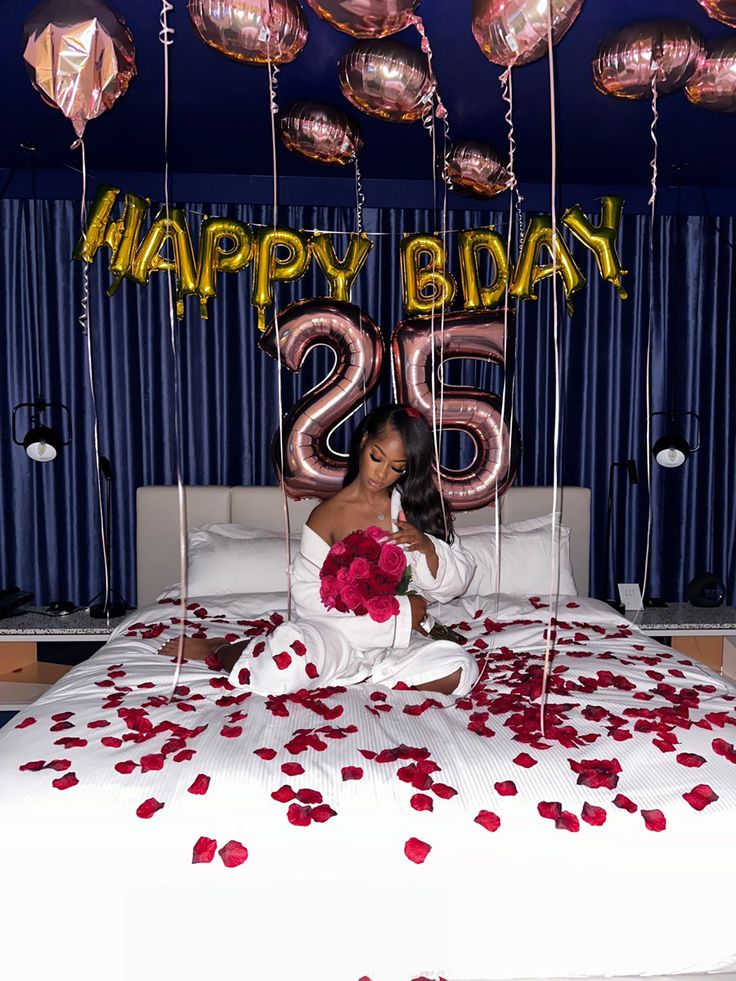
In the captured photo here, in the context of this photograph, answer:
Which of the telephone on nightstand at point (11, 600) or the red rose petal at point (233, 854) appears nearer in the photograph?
the red rose petal at point (233, 854)

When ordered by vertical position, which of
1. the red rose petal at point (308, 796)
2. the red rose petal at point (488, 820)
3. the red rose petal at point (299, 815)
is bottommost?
the red rose petal at point (488, 820)

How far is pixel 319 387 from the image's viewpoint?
3.91 m

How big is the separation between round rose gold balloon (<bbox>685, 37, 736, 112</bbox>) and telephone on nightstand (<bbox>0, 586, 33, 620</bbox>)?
3.43m

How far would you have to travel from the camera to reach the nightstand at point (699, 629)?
12.5ft

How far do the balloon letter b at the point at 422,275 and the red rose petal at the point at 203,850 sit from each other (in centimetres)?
263

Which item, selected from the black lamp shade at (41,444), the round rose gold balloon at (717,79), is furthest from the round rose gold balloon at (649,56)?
the black lamp shade at (41,444)

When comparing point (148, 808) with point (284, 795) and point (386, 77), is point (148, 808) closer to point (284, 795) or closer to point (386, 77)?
point (284, 795)

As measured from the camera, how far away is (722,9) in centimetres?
232

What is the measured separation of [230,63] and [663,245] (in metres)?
2.51

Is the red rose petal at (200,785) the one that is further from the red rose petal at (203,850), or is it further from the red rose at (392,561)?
the red rose at (392,561)

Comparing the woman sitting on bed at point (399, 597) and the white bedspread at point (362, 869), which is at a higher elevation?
the woman sitting on bed at point (399, 597)

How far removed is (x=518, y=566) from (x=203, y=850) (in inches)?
92.2

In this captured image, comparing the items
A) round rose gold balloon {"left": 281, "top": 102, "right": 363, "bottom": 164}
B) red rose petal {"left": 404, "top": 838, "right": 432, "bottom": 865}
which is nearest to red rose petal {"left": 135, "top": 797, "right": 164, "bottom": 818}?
red rose petal {"left": 404, "top": 838, "right": 432, "bottom": 865}

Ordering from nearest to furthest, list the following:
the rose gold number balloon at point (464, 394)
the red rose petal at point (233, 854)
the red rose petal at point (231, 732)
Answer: the red rose petal at point (233, 854) < the red rose petal at point (231, 732) < the rose gold number balloon at point (464, 394)
